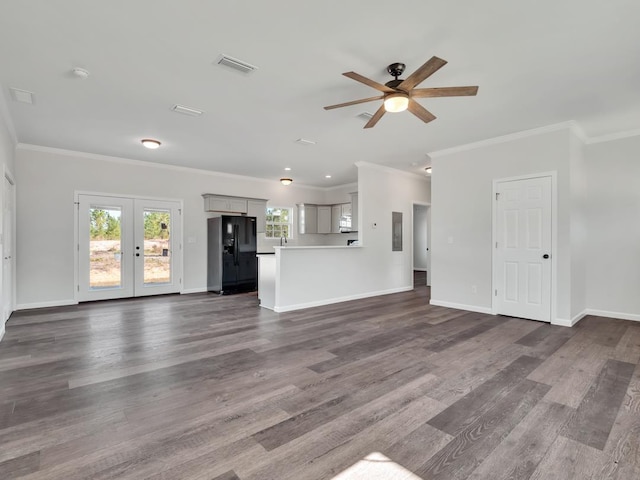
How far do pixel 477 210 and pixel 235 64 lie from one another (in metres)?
4.15

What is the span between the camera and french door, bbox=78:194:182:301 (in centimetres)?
598

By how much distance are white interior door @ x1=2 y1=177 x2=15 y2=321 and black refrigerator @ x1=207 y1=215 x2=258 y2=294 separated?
3.19m

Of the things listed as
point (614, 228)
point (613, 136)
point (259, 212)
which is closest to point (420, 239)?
point (259, 212)

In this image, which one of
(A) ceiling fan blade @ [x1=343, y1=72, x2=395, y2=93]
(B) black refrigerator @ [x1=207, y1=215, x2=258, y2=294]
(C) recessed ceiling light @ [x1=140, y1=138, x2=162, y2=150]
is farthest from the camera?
(B) black refrigerator @ [x1=207, y1=215, x2=258, y2=294]

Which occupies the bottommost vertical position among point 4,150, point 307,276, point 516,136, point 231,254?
point 307,276

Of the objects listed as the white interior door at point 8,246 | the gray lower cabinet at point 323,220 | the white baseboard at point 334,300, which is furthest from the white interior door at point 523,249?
the white interior door at point 8,246

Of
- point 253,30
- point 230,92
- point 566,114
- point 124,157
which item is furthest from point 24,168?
point 566,114

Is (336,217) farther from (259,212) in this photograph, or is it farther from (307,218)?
(259,212)

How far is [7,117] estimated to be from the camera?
412 centimetres

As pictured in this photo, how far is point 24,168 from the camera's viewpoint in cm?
538

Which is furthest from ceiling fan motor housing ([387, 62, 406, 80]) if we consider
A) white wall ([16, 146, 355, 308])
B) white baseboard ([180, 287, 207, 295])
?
white baseboard ([180, 287, 207, 295])

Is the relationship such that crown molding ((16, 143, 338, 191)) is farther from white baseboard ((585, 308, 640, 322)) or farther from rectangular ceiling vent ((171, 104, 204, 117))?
white baseboard ((585, 308, 640, 322))

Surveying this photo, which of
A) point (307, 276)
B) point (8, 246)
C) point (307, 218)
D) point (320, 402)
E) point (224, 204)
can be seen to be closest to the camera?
point (320, 402)

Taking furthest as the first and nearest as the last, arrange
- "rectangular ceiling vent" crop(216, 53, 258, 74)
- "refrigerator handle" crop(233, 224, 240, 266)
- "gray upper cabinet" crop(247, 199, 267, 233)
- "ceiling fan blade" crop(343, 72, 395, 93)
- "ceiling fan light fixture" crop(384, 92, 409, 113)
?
"gray upper cabinet" crop(247, 199, 267, 233)
"refrigerator handle" crop(233, 224, 240, 266)
"ceiling fan light fixture" crop(384, 92, 409, 113)
"rectangular ceiling vent" crop(216, 53, 258, 74)
"ceiling fan blade" crop(343, 72, 395, 93)
